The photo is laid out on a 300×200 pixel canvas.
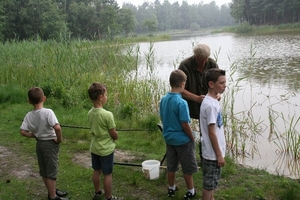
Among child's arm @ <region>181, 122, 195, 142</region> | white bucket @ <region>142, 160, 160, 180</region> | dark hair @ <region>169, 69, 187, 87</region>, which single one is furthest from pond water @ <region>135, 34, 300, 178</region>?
dark hair @ <region>169, 69, 187, 87</region>

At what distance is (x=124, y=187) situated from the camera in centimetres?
345

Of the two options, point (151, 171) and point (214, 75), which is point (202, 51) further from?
point (151, 171)

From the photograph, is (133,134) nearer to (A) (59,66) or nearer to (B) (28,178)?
(B) (28,178)

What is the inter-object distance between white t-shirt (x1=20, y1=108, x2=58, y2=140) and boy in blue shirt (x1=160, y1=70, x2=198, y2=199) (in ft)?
3.38

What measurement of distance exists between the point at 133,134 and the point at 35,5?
3631 centimetres

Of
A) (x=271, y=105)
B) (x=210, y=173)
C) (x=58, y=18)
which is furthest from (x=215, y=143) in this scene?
(x=58, y=18)

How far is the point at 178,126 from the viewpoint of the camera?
2881 mm

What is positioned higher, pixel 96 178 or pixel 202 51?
pixel 202 51

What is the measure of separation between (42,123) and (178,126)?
1249mm

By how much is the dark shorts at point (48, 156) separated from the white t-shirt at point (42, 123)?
0.06 metres

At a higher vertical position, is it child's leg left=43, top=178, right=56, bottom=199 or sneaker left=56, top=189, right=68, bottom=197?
child's leg left=43, top=178, right=56, bottom=199

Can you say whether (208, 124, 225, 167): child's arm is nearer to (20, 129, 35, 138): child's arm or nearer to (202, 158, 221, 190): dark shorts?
(202, 158, 221, 190): dark shorts

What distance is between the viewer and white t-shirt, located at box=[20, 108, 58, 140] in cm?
282

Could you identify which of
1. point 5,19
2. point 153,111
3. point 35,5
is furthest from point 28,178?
point 35,5
